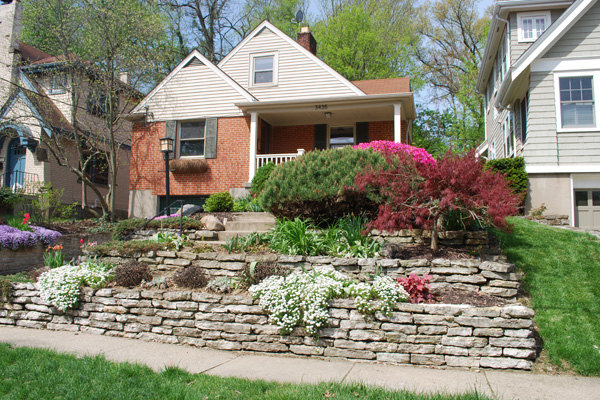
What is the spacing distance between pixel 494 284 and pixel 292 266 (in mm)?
2644

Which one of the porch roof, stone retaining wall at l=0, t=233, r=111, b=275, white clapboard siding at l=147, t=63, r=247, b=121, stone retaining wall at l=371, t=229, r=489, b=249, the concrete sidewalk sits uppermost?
white clapboard siding at l=147, t=63, r=247, b=121

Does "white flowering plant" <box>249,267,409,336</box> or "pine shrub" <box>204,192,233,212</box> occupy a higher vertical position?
"pine shrub" <box>204,192,233,212</box>

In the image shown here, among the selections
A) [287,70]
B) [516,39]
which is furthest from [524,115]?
[287,70]

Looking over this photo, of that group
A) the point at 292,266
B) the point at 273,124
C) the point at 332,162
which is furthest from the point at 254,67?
the point at 292,266

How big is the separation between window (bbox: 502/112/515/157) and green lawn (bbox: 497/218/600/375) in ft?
20.6

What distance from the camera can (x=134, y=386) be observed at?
352 centimetres

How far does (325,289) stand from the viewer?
193 inches

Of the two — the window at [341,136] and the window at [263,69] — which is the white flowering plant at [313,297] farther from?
the window at [263,69]

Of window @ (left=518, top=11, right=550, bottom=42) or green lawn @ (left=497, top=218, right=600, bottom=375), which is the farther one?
window @ (left=518, top=11, right=550, bottom=42)

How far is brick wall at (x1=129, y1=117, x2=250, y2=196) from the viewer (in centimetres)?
1386

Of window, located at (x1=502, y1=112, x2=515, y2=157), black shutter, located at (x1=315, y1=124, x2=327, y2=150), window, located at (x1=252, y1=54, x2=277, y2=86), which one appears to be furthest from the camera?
window, located at (x1=252, y1=54, x2=277, y2=86)

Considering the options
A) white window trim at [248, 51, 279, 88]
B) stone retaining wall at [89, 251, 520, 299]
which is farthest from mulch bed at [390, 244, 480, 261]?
white window trim at [248, 51, 279, 88]

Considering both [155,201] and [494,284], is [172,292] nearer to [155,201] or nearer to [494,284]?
[494,284]

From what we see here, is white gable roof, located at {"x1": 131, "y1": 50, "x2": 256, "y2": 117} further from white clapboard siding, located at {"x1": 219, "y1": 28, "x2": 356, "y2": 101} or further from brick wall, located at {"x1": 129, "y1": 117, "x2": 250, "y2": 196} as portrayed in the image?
white clapboard siding, located at {"x1": 219, "y1": 28, "x2": 356, "y2": 101}
